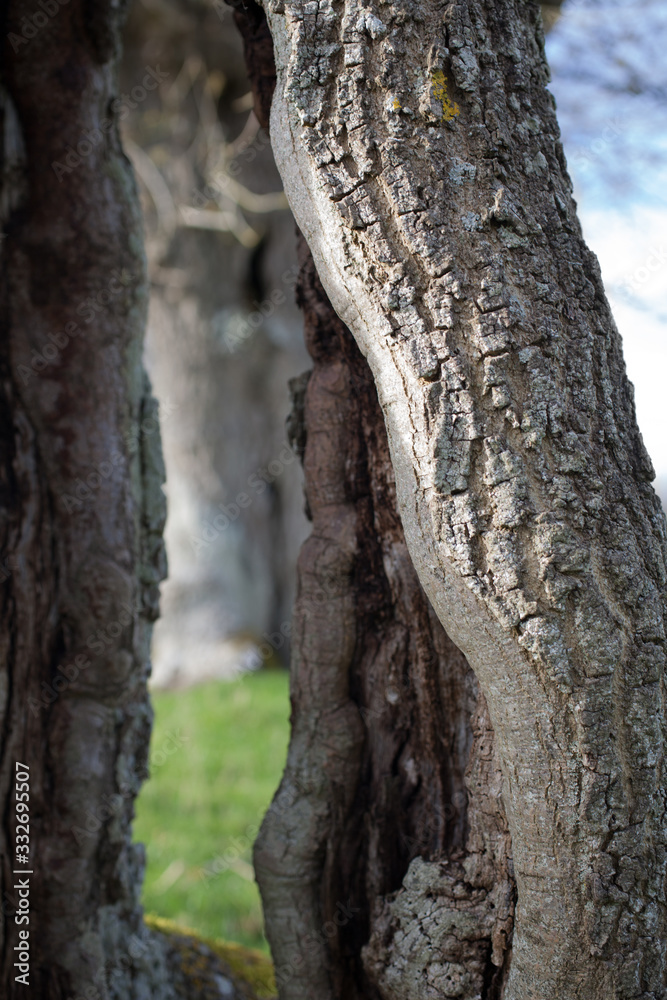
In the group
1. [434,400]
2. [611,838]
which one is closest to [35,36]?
[434,400]

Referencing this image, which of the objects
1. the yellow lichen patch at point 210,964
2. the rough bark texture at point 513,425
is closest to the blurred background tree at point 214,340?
the yellow lichen patch at point 210,964

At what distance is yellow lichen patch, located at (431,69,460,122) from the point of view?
4.13ft

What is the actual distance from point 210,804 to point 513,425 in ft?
9.53

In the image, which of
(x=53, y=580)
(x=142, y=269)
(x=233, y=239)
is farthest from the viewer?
(x=233, y=239)

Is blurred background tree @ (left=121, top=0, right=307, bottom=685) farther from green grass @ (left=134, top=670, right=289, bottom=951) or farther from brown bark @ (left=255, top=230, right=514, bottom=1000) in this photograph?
brown bark @ (left=255, top=230, right=514, bottom=1000)

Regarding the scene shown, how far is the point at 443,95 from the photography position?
1262 mm

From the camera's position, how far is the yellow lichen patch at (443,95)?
1.26 m

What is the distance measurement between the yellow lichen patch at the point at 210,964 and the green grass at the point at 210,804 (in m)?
0.59

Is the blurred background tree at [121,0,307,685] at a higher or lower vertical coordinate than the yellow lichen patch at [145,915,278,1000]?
higher

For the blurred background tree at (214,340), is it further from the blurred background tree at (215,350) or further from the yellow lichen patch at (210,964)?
the yellow lichen patch at (210,964)

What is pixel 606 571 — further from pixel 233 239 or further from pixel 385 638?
pixel 233 239

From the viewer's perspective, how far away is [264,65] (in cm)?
169

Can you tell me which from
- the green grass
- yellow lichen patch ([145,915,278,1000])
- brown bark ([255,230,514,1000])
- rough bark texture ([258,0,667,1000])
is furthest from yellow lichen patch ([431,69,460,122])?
the green grass

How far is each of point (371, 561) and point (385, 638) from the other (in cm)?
16
